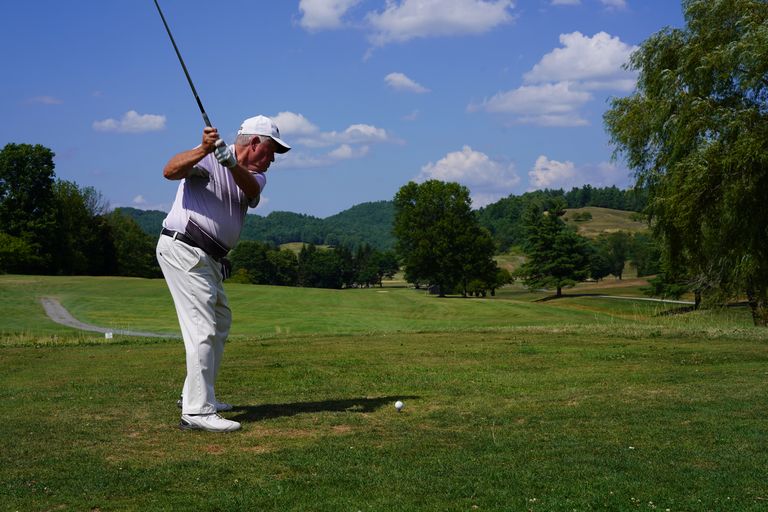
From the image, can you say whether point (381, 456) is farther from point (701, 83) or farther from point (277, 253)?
point (277, 253)

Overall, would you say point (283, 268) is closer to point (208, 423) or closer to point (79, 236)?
point (79, 236)

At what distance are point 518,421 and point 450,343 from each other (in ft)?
35.0

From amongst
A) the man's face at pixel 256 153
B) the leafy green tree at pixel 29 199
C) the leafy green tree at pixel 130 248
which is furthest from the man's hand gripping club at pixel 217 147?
the leafy green tree at pixel 130 248

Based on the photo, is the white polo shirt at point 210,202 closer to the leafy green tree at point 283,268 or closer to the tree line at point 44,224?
the tree line at point 44,224

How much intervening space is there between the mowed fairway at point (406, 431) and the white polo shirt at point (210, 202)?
2218 mm

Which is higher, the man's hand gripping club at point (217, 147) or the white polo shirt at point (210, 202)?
the man's hand gripping club at point (217, 147)

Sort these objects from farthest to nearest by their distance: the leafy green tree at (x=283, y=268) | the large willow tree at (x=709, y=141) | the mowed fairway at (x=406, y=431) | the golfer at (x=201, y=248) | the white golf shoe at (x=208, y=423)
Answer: the leafy green tree at (x=283, y=268)
the large willow tree at (x=709, y=141)
the golfer at (x=201, y=248)
the white golf shoe at (x=208, y=423)
the mowed fairway at (x=406, y=431)

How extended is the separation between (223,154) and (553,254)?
106m

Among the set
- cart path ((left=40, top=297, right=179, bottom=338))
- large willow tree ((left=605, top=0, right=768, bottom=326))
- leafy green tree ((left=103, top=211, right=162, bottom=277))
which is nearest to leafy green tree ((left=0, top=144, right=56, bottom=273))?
leafy green tree ((left=103, top=211, right=162, bottom=277))

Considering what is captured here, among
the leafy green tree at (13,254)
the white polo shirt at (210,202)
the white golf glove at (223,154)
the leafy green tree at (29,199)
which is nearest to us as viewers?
the white golf glove at (223,154)

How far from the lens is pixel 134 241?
124 m

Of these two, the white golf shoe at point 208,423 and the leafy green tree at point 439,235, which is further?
the leafy green tree at point 439,235

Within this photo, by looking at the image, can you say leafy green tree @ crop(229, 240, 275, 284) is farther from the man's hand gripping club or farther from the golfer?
the man's hand gripping club

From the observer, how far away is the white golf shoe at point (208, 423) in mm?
8062
